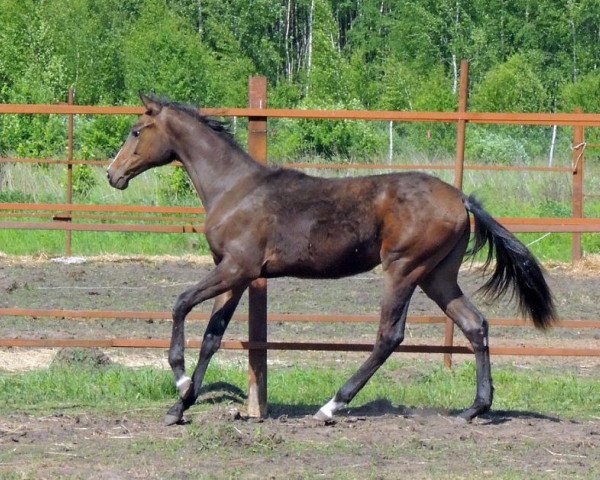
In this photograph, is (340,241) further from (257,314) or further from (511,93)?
(511,93)

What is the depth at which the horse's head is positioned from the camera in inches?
273

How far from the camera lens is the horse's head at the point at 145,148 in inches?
273

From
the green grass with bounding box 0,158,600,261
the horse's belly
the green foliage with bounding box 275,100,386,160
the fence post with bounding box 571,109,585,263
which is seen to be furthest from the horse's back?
the green foliage with bounding box 275,100,386,160

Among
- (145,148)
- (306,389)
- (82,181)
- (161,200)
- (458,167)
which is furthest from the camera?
(82,181)

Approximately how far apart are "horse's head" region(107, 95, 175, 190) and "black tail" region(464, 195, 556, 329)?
1.93 m

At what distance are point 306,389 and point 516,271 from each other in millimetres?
1668

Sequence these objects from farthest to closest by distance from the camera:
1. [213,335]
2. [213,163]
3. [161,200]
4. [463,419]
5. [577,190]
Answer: [161,200] → [577,190] → [213,163] → [213,335] → [463,419]

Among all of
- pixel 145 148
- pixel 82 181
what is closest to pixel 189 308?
pixel 145 148

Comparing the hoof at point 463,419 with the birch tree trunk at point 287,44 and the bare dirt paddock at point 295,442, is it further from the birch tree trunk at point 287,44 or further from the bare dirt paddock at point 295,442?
the birch tree trunk at point 287,44

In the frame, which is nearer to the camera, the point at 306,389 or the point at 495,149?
the point at 306,389

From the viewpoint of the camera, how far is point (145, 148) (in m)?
6.93

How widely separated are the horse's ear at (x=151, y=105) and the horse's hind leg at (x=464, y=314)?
1903mm

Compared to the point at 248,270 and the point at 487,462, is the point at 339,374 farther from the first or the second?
the point at 487,462

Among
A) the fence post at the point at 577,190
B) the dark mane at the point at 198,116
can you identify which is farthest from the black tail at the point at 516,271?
Result: the fence post at the point at 577,190
